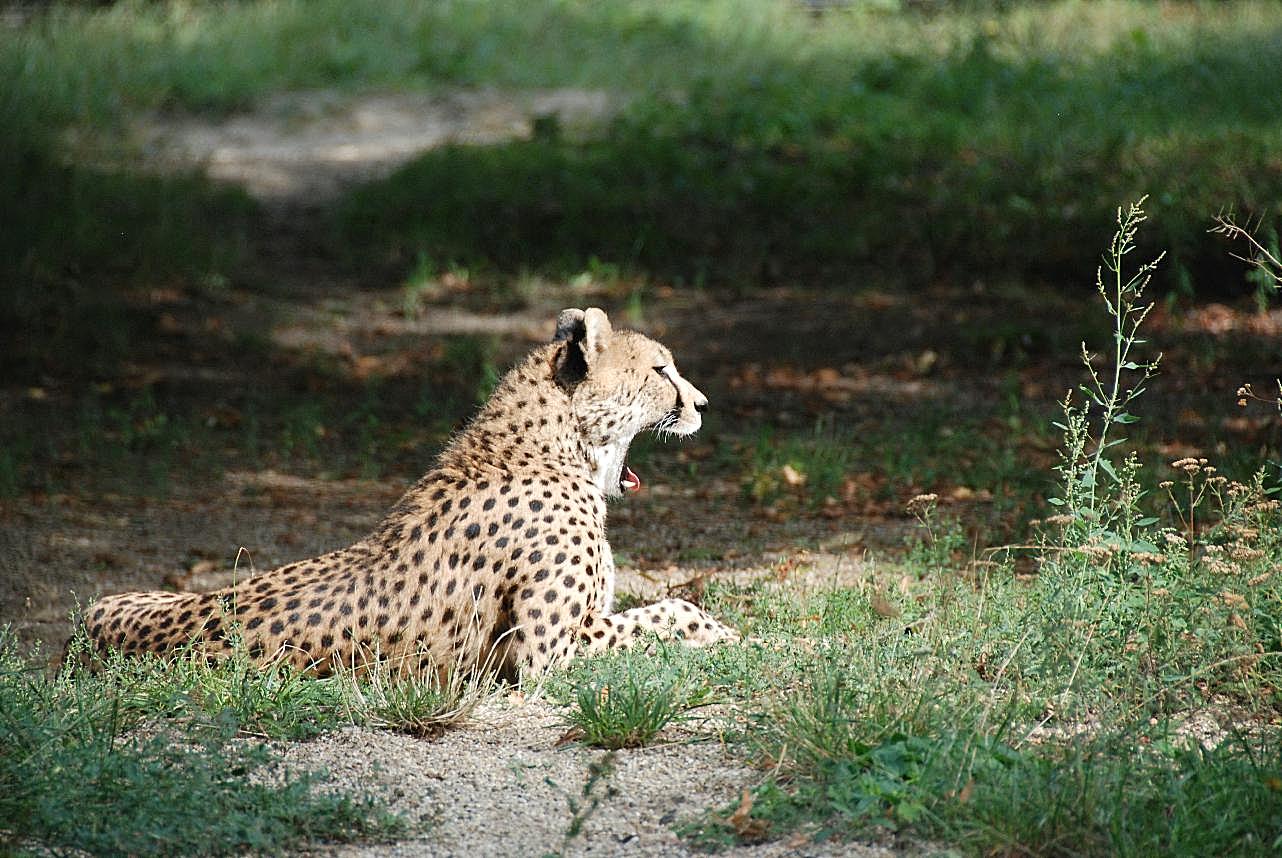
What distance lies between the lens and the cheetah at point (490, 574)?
15.2 ft

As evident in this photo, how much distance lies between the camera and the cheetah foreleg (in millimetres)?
4789

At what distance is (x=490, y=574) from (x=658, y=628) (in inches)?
21.6

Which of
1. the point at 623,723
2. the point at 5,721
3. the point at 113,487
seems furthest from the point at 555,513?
the point at 113,487

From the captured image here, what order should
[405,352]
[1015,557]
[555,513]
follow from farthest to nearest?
[405,352], [1015,557], [555,513]

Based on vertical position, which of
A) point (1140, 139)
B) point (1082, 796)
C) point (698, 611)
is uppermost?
point (1140, 139)

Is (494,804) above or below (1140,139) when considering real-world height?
below

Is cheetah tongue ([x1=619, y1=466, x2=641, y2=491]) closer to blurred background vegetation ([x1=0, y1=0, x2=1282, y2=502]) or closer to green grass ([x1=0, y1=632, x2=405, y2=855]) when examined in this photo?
green grass ([x1=0, y1=632, x2=405, y2=855])

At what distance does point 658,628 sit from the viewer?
4.90 meters

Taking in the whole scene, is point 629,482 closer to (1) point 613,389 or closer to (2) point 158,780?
(1) point 613,389

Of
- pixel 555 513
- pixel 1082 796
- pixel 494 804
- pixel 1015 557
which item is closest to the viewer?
pixel 1082 796

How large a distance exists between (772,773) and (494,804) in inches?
25.9

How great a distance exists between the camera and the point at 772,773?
364 centimetres

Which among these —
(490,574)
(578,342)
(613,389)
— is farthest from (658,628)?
(578,342)

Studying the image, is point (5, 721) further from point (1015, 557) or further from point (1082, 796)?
point (1015, 557)
